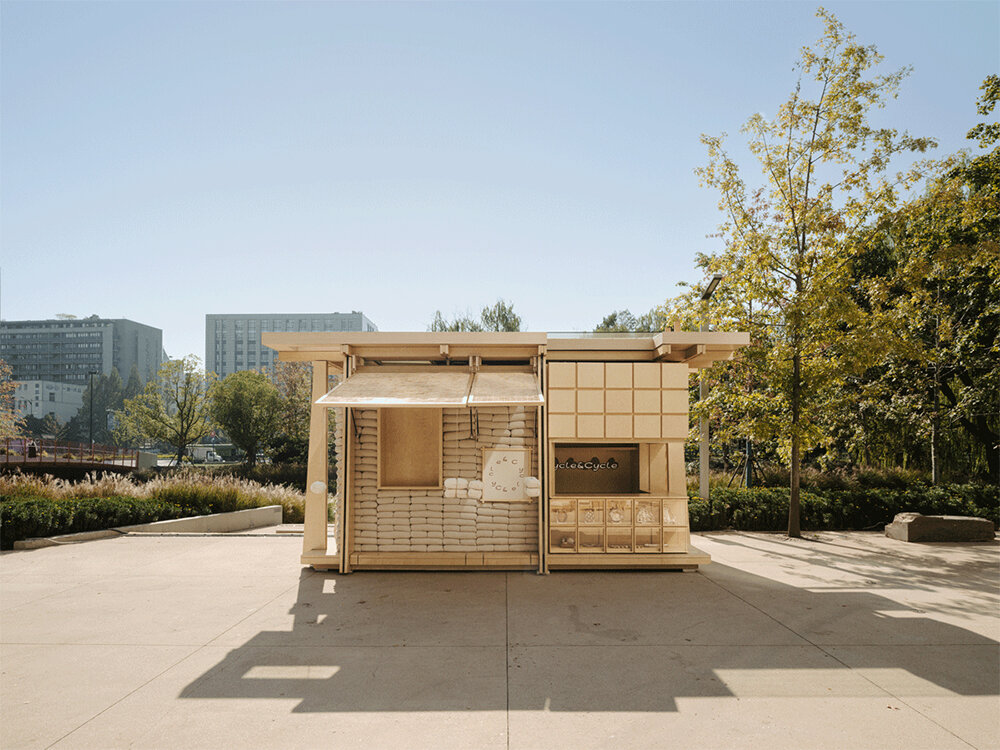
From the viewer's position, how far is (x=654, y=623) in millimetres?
6270

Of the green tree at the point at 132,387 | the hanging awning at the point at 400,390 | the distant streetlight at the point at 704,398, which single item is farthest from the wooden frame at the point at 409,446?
the green tree at the point at 132,387

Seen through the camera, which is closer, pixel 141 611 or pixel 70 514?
pixel 141 611

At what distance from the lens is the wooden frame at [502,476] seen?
27.7 feet

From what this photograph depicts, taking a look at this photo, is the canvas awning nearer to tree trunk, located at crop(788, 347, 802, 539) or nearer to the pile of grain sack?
the pile of grain sack

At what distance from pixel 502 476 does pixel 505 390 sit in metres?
1.42

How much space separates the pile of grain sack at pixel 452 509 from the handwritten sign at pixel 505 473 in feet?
0.28

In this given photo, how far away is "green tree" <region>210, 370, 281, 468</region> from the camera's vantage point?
33875 millimetres

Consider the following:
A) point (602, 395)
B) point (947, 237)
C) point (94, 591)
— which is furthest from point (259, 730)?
point (947, 237)

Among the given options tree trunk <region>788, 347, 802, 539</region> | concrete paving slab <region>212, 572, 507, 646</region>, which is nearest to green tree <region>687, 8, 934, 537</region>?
tree trunk <region>788, 347, 802, 539</region>

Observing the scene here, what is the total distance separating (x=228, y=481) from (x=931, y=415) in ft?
58.8

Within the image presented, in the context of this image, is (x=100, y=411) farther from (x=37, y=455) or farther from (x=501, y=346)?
(x=501, y=346)

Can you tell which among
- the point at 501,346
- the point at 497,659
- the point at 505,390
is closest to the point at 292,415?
the point at 501,346

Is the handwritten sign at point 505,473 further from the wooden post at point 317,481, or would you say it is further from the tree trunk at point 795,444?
the tree trunk at point 795,444

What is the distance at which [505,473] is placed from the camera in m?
8.45
